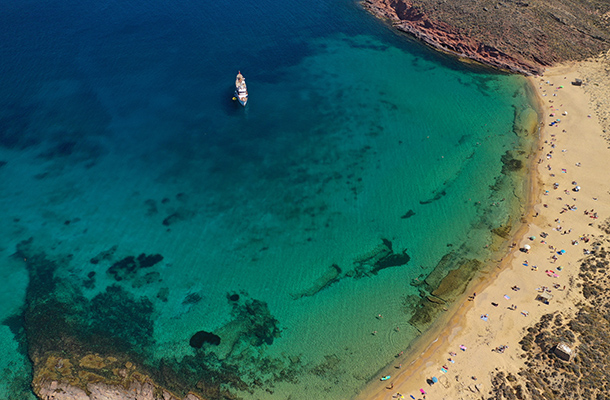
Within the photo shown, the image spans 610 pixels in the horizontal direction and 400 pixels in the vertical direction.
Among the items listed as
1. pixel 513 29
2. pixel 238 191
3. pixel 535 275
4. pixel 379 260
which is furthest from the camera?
pixel 513 29

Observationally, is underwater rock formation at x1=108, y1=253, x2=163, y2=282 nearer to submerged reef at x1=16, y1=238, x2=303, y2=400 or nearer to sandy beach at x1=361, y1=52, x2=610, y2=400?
submerged reef at x1=16, y1=238, x2=303, y2=400

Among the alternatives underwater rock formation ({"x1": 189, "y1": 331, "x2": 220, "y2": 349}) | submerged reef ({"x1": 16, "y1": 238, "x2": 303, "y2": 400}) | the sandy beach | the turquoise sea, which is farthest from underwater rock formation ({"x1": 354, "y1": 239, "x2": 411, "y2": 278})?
underwater rock formation ({"x1": 189, "y1": 331, "x2": 220, "y2": 349})

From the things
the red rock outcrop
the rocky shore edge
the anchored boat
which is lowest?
the rocky shore edge

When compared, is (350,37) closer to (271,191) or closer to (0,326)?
(271,191)

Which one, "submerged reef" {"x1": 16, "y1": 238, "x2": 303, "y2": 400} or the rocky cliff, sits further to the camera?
the rocky cliff

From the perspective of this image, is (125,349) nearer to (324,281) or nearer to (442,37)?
(324,281)

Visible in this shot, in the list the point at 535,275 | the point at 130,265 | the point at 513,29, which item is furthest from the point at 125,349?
the point at 513,29

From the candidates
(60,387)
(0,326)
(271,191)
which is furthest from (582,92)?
(0,326)

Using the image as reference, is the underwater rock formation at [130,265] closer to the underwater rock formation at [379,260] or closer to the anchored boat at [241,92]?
the underwater rock formation at [379,260]

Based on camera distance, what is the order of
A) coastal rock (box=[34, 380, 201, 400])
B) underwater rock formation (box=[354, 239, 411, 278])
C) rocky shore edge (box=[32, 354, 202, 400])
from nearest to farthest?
coastal rock (box=[34, 380, 201, 400]), rocky shore edge (box=[32, 354, 202, 400]), underwater rock formation (box=[354, 239, 411, 278])
